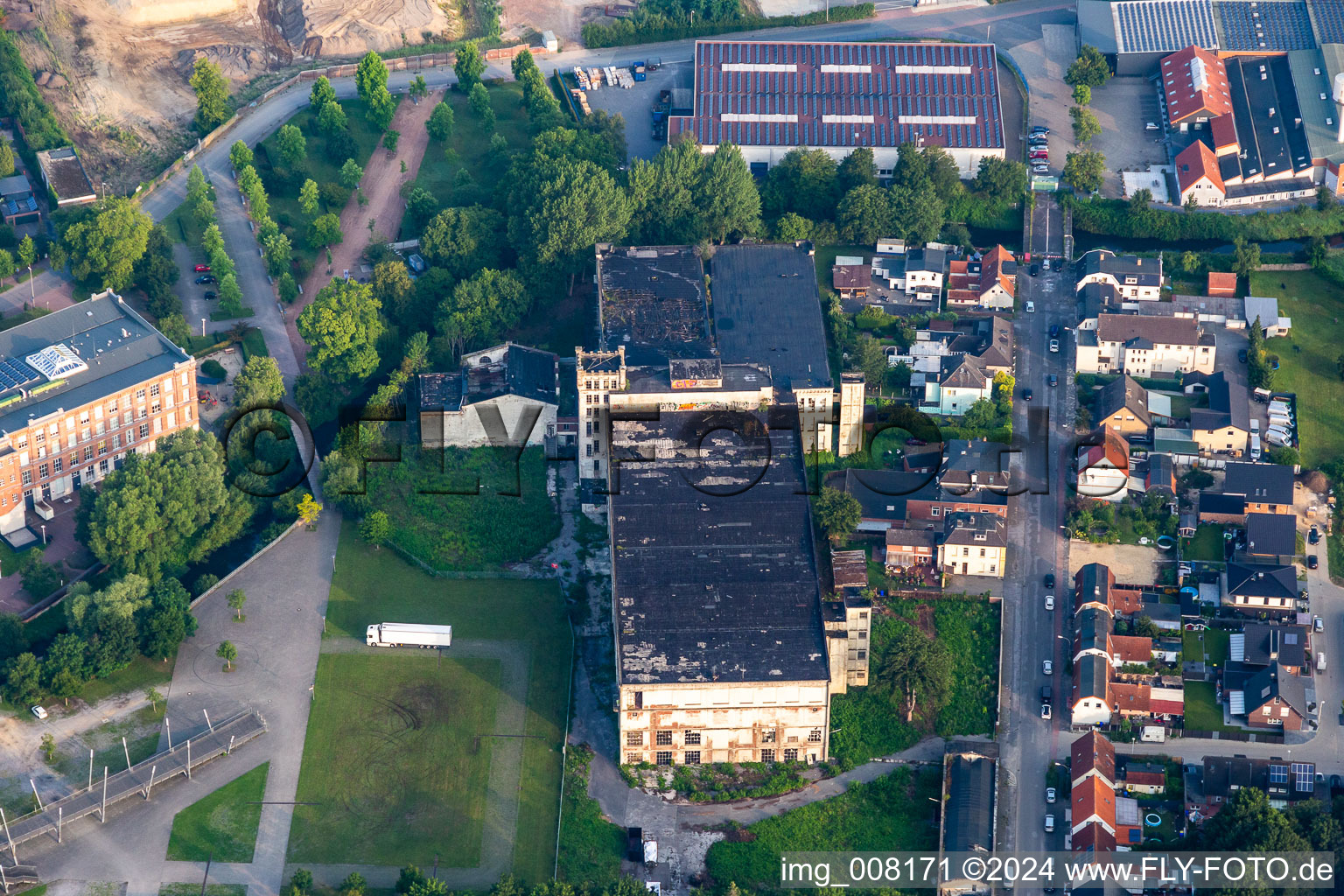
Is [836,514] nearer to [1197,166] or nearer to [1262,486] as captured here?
[1262,486]

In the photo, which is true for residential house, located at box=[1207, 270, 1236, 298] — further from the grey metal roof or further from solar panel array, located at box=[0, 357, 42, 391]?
solar panel array, located at box=[0, 357, 42, 391]

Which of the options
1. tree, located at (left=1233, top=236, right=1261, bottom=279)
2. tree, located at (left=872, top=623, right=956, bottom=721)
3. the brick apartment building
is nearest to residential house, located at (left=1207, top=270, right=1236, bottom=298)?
tree, located at (left=1233, top=236, right=1261, bottom=279)

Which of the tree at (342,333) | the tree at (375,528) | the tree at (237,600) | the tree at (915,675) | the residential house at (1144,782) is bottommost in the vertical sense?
the residential house at (1144,782)

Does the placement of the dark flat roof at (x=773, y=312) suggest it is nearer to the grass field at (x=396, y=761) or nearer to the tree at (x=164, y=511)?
the grass field at (x=396, y=761)

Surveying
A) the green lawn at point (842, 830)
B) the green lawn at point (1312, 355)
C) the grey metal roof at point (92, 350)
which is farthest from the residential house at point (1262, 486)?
the grey metal roof at point (92, 350)

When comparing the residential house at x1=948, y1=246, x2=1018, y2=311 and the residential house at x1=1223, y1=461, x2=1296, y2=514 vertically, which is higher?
the residential house at x1=948, y1=246, x2=1018, y2=311

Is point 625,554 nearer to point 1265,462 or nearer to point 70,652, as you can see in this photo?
point 70,652

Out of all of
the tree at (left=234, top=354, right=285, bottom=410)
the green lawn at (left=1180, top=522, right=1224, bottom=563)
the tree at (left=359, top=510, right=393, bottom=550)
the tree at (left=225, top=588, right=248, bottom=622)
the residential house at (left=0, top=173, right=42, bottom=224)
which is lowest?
the tree at (left=225, top=588, right=248, bottom=622)
